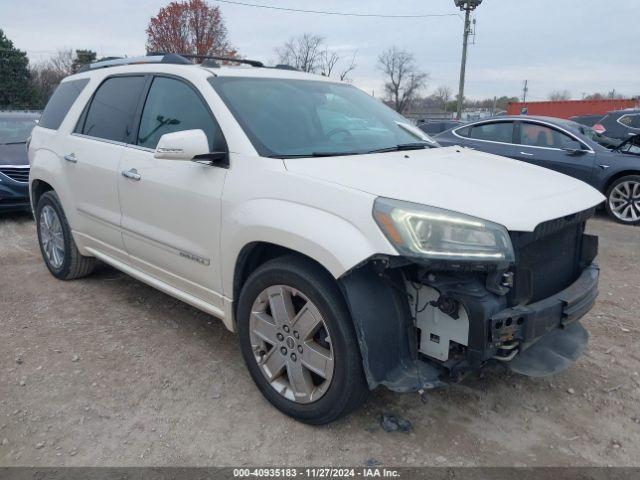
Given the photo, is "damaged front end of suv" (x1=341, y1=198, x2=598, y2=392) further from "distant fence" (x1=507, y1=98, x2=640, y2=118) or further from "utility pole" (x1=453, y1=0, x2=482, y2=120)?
"distant fence" (x1=507, y1=98, x2=640, y2=118)

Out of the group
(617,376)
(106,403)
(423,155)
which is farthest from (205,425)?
(617,376)

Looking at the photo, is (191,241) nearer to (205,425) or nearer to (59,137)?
(205,425)

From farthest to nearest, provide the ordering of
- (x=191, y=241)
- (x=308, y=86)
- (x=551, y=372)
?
1. (x=308, y=86)
2. (x=191, y=241)
3. (x=551, y=372)

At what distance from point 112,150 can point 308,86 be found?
146 centimetres

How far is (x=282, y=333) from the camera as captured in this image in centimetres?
277

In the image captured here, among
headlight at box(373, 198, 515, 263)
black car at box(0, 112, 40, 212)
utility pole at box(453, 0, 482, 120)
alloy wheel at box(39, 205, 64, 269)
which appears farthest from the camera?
utility pole at box(453, 0, 482, 120)

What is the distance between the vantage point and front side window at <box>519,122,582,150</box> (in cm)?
827

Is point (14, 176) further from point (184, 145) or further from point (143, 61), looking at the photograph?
point (184, 145)

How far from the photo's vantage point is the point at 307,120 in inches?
129

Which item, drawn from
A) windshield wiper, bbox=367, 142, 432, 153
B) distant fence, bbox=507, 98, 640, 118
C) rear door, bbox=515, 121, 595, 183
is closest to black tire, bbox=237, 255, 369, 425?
windshield wiper, bbox=367, 142, 432, 153

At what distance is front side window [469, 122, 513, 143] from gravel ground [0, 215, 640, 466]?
5200 millimetres

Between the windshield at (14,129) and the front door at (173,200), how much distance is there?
5.94 m

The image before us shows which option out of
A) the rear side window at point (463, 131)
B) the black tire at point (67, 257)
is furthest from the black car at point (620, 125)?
the black tire at point (67, 257)

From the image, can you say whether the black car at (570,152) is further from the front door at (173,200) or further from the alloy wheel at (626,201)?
the front door at (173,200)
